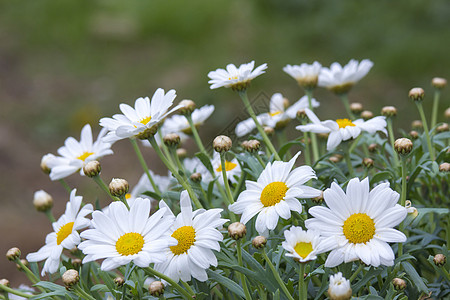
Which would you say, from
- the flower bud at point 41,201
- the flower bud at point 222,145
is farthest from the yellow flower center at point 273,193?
the flower bud at point 41,201

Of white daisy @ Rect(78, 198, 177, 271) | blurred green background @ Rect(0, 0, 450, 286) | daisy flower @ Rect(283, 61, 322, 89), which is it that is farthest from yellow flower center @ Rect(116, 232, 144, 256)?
blurred green background @ Rect(0, 0, 450, 286)

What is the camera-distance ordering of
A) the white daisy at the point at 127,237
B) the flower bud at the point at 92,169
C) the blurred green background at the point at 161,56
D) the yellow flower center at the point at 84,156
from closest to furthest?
1. the white daisy at the point at 127,237
2. the flower bud at the point at 92,169
3. the yellow flower center at the point at 84,156
4. the blurred green background at the point at 161,56

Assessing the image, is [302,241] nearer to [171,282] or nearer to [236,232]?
[236,232]

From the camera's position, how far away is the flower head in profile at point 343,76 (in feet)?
4.48

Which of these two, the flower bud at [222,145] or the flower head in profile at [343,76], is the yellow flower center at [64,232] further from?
the flower head in profile at [343,76]

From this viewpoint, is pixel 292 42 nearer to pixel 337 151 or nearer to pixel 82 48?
pixel 82 48

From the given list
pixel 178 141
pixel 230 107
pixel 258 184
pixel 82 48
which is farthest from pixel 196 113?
pixel 82 48

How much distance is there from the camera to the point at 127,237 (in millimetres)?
844

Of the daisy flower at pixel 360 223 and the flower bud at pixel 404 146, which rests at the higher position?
the flower bud at pixel 404 146

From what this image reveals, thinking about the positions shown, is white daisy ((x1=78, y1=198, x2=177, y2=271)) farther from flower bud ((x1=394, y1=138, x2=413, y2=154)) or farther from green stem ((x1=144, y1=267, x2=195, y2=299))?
flower bud ((x1=394, y1=138, x2=413, y2=154))

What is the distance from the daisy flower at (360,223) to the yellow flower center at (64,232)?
0.44m

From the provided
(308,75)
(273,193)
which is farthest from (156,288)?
(308,75)

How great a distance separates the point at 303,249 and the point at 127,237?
0.87 ft

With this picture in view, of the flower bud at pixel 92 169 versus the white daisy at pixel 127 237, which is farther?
the flower bud at pixel 92 169
